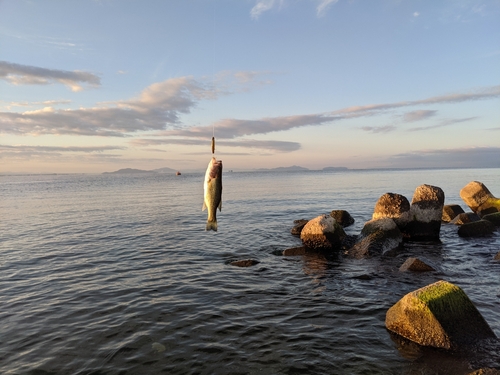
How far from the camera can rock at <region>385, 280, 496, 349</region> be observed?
27.6 ft

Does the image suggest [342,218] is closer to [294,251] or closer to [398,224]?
[398,224]

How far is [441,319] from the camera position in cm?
848

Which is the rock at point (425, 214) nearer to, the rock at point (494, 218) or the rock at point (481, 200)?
the rock at point (494, 218)

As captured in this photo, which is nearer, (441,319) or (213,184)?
(213,184)

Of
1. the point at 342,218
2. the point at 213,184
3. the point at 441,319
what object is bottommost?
the point at 342,218

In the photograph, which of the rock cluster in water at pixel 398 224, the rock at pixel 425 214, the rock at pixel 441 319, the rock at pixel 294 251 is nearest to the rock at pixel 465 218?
the rock cluster in water at pixel 398 224

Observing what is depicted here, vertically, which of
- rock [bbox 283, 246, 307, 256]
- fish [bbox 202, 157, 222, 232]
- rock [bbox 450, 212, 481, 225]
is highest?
fish [bbox 202, 157, 222, 232]

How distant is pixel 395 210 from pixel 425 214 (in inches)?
80.3

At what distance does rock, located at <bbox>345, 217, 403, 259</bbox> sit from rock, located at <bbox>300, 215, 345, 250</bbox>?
43.6 inches

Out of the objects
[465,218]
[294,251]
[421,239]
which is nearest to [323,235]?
[294,251]

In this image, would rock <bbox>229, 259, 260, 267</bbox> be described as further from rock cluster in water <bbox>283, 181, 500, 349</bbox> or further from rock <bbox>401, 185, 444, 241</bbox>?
rock <bbox>401, 185, 444, 241</bbox>

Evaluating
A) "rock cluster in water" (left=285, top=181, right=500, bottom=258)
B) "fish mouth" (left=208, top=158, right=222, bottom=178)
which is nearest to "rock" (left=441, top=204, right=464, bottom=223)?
"rock cluster in water" (left=285, top=181, right=500, bottom=258)

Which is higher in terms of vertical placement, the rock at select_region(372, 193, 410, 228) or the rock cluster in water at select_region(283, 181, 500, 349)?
the rock at select_region(372, 193, 410, 228)

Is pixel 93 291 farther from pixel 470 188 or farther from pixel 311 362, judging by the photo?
pixel 470 188
